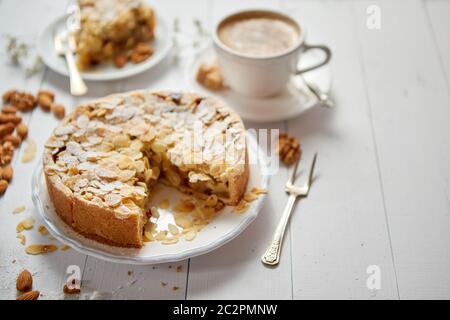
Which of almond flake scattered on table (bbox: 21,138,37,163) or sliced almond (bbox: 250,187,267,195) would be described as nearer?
sliced almond (bbox: 250,187,267,195)

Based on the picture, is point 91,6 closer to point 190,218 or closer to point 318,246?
point 190,218

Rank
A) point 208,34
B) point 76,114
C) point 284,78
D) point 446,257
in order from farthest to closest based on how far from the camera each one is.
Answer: point 208,34 < point 284,78 < point 76,114 < point 446,257

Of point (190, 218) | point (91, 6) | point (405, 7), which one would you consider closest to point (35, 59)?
point (91, 6)

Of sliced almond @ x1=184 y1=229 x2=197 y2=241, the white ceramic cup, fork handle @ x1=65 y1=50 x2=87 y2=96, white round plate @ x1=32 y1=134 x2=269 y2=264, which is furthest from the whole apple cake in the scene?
fork handle @ x1=65 y1=50 x2=87 y2=96

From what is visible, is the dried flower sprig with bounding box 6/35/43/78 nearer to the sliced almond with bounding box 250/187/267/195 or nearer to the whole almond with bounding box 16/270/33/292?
the whole almond with bounding box 16/270/33/292

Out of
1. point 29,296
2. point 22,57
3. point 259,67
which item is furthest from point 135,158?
point 22,57

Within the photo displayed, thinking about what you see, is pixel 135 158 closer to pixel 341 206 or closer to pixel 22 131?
pixel 22 131
